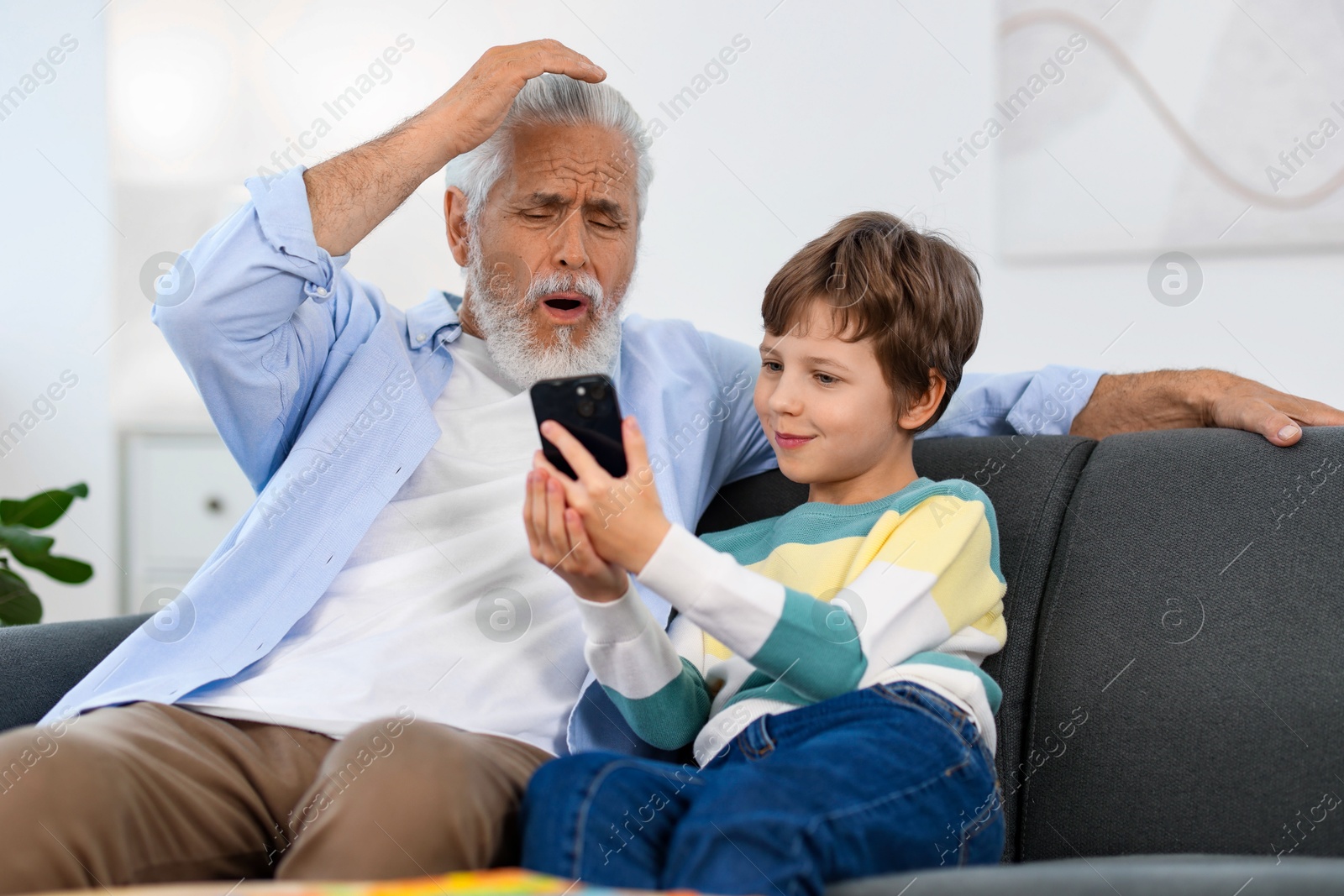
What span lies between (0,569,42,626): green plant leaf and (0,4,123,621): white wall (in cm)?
80

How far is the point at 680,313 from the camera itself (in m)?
2.51

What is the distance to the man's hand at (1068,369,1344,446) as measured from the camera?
129 cm

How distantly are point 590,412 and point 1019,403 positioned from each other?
760mm

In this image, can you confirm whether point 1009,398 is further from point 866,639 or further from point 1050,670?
point 866,639

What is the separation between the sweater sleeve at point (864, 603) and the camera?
0.97 metres

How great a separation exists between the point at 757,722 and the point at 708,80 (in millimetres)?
1774

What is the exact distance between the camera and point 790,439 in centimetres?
124

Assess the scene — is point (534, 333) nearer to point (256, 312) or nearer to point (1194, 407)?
point (256, 312)

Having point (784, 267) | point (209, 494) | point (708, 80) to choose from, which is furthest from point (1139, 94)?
point (209, 494)

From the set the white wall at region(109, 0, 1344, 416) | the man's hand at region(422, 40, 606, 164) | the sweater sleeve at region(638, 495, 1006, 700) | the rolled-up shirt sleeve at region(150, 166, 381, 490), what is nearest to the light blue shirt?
the rolled-up shirt sleeve at region(150, 166, 381, 490)

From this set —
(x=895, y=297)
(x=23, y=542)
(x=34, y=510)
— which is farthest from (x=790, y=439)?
(x=34, y=510)

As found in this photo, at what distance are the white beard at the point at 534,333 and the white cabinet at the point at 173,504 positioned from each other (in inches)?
62.7

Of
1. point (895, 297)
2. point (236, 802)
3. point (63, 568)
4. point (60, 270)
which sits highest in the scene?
point (60, 270)

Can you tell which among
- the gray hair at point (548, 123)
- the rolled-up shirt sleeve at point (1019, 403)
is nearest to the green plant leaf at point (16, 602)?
the gray hair at point (548, 123)
